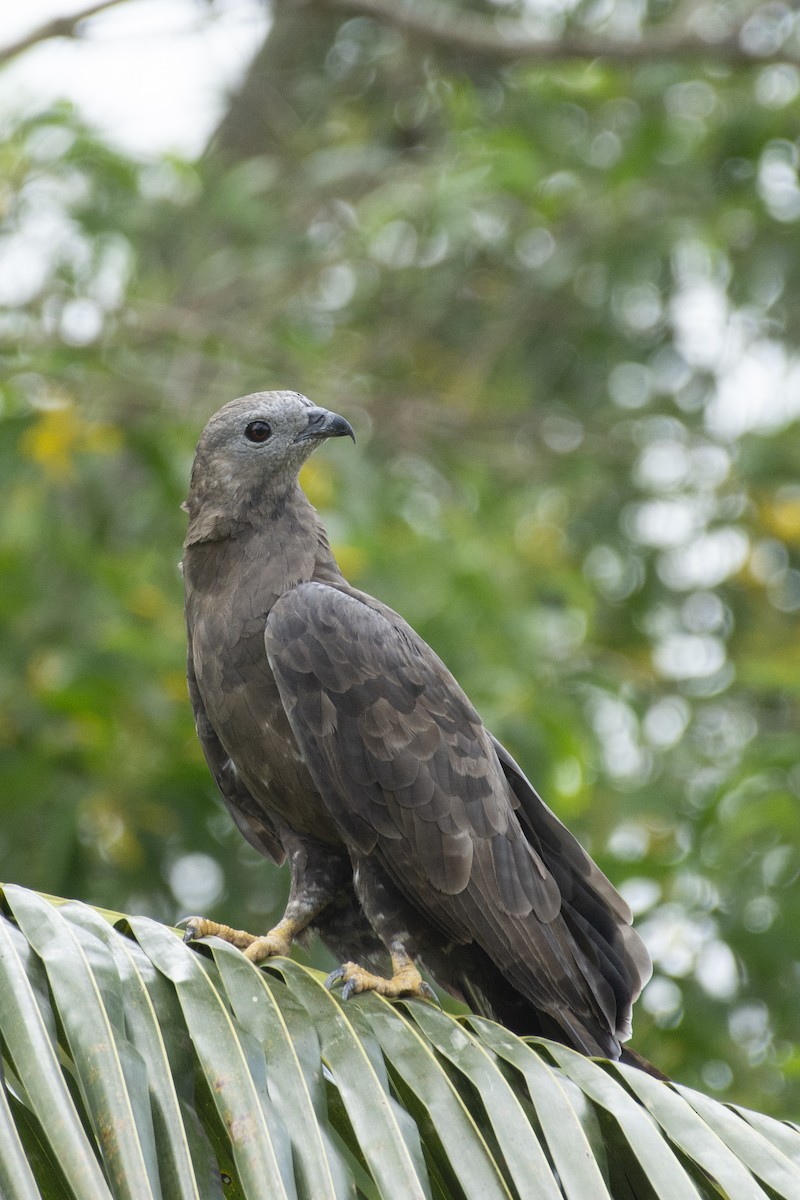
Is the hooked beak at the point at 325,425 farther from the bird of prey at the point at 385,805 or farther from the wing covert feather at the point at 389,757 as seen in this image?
the wing covert feather at the point at 389,757

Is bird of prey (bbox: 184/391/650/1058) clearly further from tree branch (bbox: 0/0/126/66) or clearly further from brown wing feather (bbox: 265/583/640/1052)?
tree branch (bbox: 0/0/126/66)

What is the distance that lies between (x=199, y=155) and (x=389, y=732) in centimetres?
695

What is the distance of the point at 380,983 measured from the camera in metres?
3.26

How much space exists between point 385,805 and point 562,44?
16.0 ft

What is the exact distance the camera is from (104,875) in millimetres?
5973

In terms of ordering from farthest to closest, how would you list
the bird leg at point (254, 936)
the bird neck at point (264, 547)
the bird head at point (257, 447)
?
the bird head at point (257, 447) < the bird neck at point (264, 547) < the bird leg at point (254, 936)

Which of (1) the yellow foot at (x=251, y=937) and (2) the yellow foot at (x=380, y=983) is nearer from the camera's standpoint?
(2) the yellow foot at (x=380, y=983)

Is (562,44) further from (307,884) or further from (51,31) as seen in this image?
(307,884)

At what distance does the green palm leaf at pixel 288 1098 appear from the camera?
2273mm

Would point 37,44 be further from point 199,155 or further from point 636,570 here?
point 636,570

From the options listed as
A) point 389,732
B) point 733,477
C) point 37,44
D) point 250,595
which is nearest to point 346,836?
point 389,732

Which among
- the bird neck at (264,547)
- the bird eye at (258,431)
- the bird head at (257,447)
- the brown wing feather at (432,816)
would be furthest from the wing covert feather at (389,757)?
the bird eye at (258,431)

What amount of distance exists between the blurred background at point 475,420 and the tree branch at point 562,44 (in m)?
0.03

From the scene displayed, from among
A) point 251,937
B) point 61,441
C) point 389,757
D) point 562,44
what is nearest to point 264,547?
point 389,757
